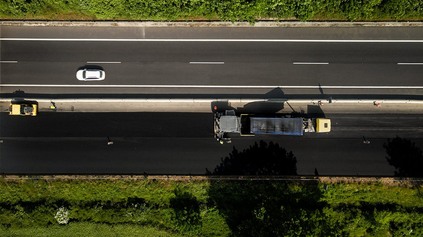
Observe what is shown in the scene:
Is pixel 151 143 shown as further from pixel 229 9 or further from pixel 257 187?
pixel 229 9

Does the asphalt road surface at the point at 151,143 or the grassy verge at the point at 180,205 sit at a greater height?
the asphalt road surface at the point at 151,143

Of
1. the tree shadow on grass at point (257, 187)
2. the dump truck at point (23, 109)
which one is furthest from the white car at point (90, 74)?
the tree shadow on grass at point (257, 187)

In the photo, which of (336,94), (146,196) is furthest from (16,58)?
(336,94)

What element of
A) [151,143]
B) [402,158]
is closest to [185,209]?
[151,143]

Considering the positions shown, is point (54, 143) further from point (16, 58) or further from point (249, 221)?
point (249, 221)

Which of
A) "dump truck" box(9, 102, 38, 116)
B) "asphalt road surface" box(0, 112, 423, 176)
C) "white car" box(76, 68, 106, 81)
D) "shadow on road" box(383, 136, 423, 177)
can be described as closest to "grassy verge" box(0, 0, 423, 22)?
"white car" box(76, 68, 106, 81)

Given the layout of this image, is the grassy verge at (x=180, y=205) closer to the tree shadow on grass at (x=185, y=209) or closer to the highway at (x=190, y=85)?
the tree shadow on grass at (x=185, y=209)

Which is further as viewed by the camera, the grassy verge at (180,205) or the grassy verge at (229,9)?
the grassy verge at (180,205)
